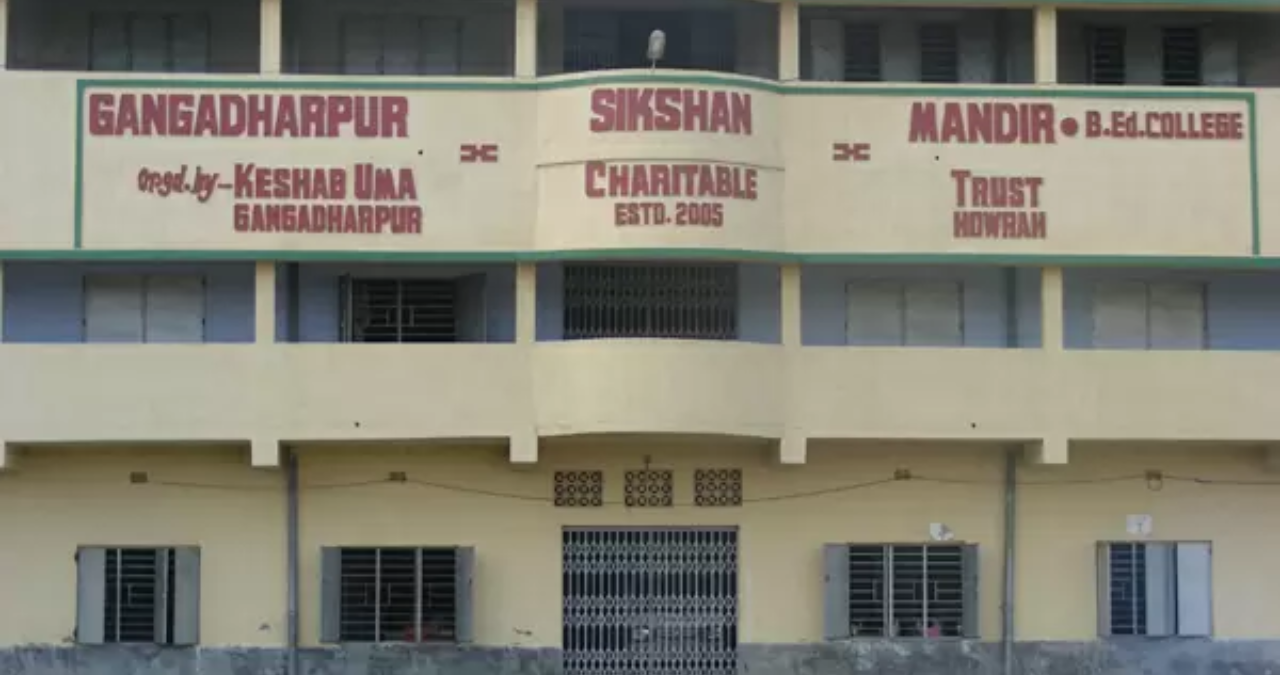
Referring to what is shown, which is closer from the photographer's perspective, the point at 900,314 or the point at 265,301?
the point at 265,301

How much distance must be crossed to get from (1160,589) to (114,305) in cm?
1122

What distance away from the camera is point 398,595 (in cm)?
2006

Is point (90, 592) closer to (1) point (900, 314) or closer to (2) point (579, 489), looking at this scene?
(2) point (579, 489)

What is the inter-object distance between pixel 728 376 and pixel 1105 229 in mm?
4108

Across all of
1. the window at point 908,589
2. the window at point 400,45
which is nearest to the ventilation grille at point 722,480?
the window at point 908,589

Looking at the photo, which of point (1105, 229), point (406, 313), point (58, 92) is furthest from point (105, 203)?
point (1105, 229)

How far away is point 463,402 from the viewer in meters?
19.2

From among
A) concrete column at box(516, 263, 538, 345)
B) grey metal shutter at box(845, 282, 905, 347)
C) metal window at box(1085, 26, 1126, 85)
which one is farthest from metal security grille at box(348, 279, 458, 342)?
metal window at box(1085, 26, 1126, 85)

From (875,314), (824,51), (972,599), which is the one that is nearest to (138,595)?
(875,314)

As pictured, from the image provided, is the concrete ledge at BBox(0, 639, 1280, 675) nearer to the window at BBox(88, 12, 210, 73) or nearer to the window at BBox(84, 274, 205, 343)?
the window at BBox(84, 274, 205, 343)

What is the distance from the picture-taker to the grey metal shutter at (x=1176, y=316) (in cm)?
2089

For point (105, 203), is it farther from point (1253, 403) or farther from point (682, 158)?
point (1253, 403)

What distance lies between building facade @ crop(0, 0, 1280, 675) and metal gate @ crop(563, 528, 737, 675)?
0.14 feet

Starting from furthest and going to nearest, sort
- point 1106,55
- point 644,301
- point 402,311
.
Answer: point 1106,55 < point 402,311 < point 644,301
